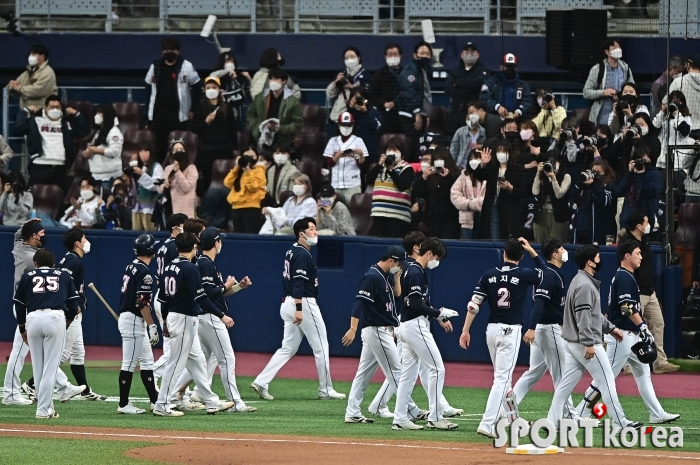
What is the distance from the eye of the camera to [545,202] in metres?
17.2

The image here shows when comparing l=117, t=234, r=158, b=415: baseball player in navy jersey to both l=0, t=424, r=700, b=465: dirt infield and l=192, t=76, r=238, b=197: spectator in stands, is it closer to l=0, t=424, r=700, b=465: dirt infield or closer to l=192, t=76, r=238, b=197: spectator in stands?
l=0, t=424, r=700, b=465: dirt infield

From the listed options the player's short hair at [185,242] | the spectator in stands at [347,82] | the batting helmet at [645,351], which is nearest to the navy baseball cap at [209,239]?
the player's short hair at [185,242]

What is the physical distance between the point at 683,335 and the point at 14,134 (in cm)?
1216

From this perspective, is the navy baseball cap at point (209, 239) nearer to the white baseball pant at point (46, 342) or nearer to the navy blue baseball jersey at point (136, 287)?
the navy blue baseball jersey at point (136, 287)

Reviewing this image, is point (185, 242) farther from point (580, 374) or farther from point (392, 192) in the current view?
point (392, 192)

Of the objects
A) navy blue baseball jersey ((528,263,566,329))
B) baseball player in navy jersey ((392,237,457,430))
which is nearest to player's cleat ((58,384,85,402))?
baseball player in navy jersey ((392,237,457,430))

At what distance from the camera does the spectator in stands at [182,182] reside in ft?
62.1

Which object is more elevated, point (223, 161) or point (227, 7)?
point (227, 7)

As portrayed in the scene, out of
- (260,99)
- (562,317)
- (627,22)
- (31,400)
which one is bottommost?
(31,400)

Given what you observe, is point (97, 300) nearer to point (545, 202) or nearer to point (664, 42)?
point (545, 202)

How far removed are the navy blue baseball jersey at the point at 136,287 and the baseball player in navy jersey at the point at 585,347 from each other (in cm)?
434

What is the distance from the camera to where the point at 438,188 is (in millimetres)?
17625

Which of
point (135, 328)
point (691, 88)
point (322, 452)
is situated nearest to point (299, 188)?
point (135, 328)

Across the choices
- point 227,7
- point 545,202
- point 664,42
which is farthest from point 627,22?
point 227,7
